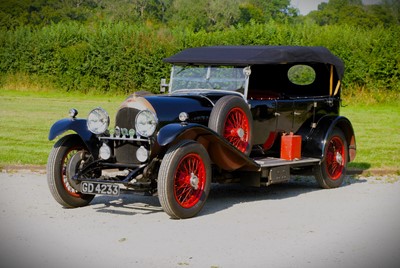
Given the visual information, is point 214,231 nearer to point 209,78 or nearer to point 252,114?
point 252,114

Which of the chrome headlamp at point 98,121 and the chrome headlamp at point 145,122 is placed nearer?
the chrome headlamp at point 145,122

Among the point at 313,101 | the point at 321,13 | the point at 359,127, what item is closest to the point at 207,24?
the point at 321,13

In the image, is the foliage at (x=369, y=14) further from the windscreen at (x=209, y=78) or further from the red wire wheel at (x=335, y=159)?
the windscreen at (x=209, y=78)

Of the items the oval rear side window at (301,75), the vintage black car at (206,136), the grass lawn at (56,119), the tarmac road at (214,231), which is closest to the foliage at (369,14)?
the grass lawn at (56,119)

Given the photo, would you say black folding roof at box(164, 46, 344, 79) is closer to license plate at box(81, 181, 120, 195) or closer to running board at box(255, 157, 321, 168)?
running board at box(255, 157, 321, 168)

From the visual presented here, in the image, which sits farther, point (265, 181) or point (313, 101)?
point (313, 101)

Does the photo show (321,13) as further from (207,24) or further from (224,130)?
(224,130)

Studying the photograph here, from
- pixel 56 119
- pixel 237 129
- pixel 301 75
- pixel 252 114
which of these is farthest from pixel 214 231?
pixel 56 119

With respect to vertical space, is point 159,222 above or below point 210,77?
below

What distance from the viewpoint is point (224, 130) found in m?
9.09

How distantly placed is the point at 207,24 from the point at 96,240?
67650mm

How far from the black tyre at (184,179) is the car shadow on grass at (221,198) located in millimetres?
272

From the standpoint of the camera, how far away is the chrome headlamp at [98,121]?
8.94 metres

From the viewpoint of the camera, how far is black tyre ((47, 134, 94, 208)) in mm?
8789
